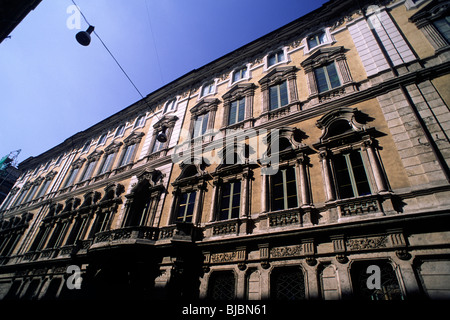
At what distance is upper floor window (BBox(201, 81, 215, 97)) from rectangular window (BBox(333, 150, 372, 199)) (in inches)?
428

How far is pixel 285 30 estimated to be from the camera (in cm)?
1480

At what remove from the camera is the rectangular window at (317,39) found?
13.1 m

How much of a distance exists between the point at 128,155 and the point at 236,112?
9.92 meters

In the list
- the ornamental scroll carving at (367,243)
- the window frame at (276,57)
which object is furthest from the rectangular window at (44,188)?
the ornamental scroll carving at (367,243)

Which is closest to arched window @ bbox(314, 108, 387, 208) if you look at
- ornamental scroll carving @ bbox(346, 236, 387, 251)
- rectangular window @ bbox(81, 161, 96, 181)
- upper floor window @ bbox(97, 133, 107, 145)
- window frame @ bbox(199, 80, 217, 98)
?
ornamental scroll carving @ bbox(346, 236, 387, 251)

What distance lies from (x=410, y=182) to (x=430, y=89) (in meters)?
3.81

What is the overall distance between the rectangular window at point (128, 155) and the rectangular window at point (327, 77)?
549 inches

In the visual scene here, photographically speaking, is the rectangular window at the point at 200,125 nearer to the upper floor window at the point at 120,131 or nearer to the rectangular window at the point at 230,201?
the rectangular window at the point at 230,201

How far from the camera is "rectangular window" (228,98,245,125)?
13.3m

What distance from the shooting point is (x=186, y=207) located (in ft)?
37.6

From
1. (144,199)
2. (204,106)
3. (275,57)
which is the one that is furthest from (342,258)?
(275,57)

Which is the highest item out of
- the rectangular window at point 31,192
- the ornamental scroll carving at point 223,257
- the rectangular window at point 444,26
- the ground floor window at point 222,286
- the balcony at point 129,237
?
the rectangular window at point 444,26

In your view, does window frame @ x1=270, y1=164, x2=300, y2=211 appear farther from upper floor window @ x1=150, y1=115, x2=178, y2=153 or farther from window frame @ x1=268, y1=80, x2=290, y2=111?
upper floor window @ x1=150, y1=115, x2=178, y2=153
